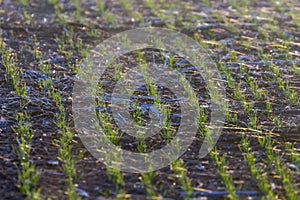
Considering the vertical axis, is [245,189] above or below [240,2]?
below

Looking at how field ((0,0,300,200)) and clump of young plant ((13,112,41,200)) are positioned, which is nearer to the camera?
clump of young plant ((13,112,41,200))

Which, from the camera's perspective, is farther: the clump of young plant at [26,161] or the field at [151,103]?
the field at [151,103]

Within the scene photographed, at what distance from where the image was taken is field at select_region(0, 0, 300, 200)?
3230 mm

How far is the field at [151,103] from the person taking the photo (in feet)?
10.6

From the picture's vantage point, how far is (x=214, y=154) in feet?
11.7

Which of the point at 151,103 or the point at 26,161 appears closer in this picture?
the point at 26,161

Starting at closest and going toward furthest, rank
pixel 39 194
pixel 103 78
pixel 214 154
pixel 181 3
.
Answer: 1. pixel 39 194
2. pixel 214 154
3. pixel 103 78
4. pixel 181 3

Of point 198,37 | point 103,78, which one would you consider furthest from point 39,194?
point 198,37

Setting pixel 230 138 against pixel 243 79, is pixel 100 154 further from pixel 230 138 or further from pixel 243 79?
pixel 243 79

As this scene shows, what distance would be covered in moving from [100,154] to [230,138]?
0.88 meters

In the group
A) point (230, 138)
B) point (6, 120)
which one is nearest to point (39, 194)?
point (6, 120)

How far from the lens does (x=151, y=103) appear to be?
4359 mm

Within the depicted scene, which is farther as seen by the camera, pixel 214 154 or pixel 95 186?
pixel 214 154

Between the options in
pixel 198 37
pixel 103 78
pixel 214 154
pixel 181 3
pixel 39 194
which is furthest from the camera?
pixel 181 3
